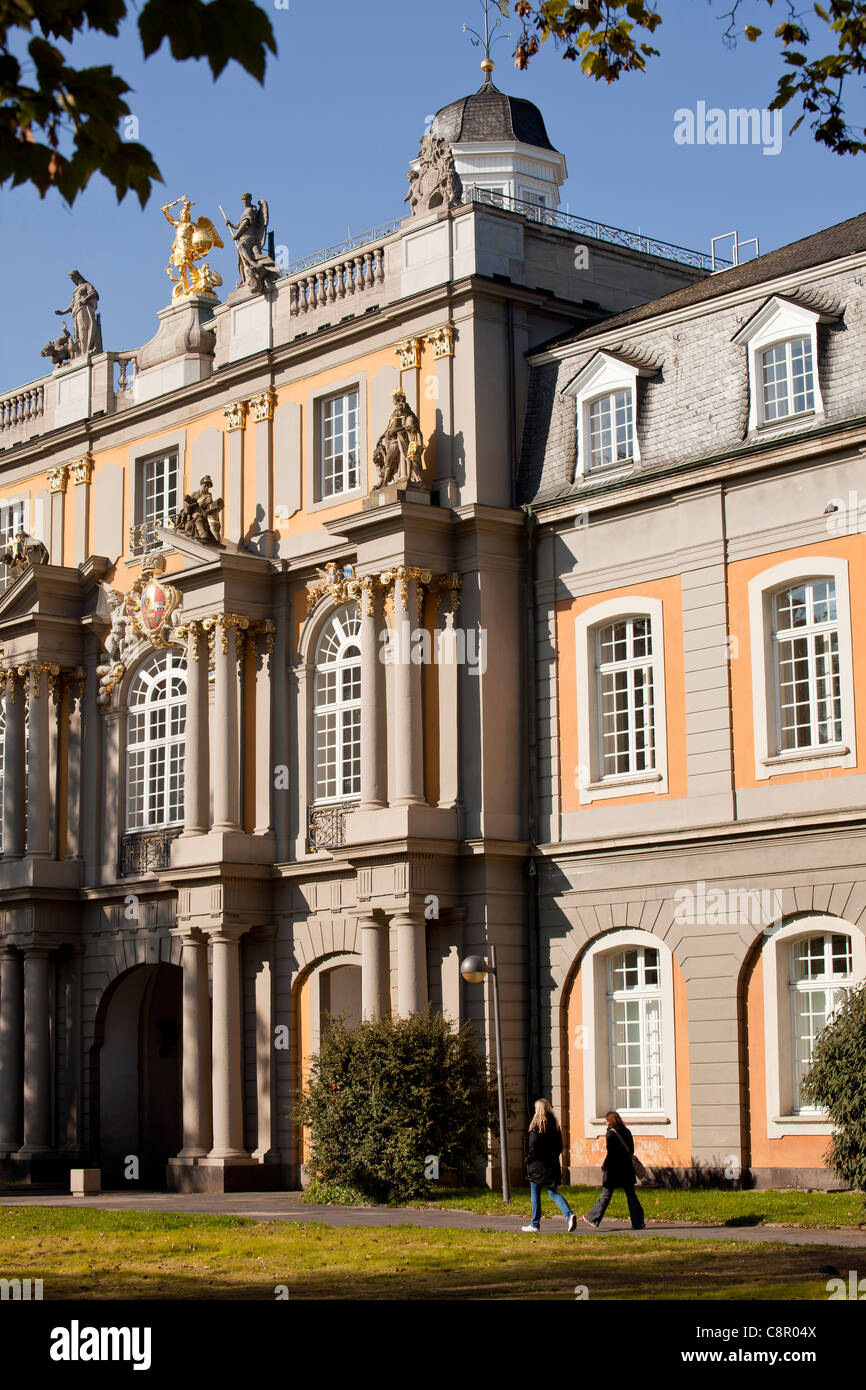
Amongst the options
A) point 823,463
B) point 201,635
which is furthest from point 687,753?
point 201,635

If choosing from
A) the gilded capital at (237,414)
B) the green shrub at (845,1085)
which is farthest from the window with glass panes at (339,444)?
the green shrub at (845,1085)

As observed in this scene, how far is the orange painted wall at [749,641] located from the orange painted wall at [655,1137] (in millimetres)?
3159

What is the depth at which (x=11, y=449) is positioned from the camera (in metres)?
42.1

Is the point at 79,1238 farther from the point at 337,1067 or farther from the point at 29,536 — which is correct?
the point at 29,536

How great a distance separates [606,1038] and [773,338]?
33.8ft

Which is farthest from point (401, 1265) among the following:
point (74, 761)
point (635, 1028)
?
point (74, 761)

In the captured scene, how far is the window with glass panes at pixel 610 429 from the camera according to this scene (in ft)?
103

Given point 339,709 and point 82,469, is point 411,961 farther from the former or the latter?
point 82,469

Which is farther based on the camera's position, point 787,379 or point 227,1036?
point 227,1036

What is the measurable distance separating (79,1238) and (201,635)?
1442 centimetres

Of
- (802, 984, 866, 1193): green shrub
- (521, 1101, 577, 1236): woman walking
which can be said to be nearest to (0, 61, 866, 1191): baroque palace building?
(802, 984, 866, 1193): green shrub

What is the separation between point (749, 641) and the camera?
28.4m

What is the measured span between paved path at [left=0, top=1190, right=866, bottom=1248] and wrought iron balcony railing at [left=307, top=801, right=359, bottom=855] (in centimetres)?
556

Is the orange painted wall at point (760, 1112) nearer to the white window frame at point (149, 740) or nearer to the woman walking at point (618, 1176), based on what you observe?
the woman walking at point (618, 1176)
